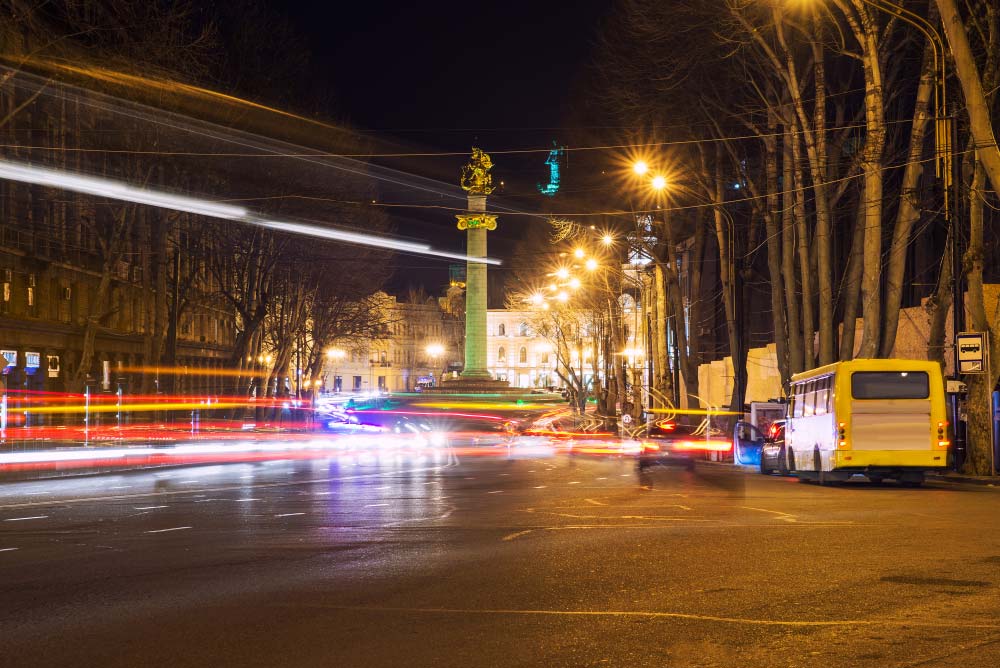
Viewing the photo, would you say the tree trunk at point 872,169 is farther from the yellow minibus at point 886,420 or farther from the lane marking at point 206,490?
the lane marking at point 206,490

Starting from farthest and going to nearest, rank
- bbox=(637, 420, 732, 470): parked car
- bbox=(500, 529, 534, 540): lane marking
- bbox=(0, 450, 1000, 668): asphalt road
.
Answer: bbox=(637, 420, 732, 470): parked car, bbox=(500, 529, 534, 540): lane marking, bbox=(0, 450, 1000, 668): asphalt road

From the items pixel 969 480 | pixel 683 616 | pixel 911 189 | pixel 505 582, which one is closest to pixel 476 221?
pixel 911 189

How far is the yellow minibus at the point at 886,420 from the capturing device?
23203 millimetres

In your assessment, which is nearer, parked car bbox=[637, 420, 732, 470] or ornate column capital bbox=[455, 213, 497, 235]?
parked car bbox=[637, 420, 732, 470]

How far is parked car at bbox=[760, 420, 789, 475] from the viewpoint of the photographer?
2913cm

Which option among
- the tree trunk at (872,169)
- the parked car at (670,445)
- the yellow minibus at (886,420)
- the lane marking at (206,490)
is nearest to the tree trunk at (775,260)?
the parked car at (670,445)

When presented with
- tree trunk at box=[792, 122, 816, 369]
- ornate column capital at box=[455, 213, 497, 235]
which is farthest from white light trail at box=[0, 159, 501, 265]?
ornate column capital at box=[455, 213, 497, 235]

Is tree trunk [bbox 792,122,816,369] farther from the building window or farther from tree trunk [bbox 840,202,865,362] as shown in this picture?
the building window

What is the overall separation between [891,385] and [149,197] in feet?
89.2

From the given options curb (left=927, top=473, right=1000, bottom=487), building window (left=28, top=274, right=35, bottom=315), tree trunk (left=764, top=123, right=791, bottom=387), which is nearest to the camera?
curb (left=927, top=473, right=1000, bottom=487)

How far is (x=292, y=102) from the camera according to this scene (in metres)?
46.9

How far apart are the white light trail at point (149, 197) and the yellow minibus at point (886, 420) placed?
26262mm

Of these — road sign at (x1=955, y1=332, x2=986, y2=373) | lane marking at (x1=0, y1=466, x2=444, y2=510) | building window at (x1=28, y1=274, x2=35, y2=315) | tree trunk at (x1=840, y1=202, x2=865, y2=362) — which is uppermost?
building window at (x1=28, y1=274, x2=35, y2=315)

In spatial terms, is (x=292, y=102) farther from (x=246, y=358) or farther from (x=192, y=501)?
(x=192, y=501)
